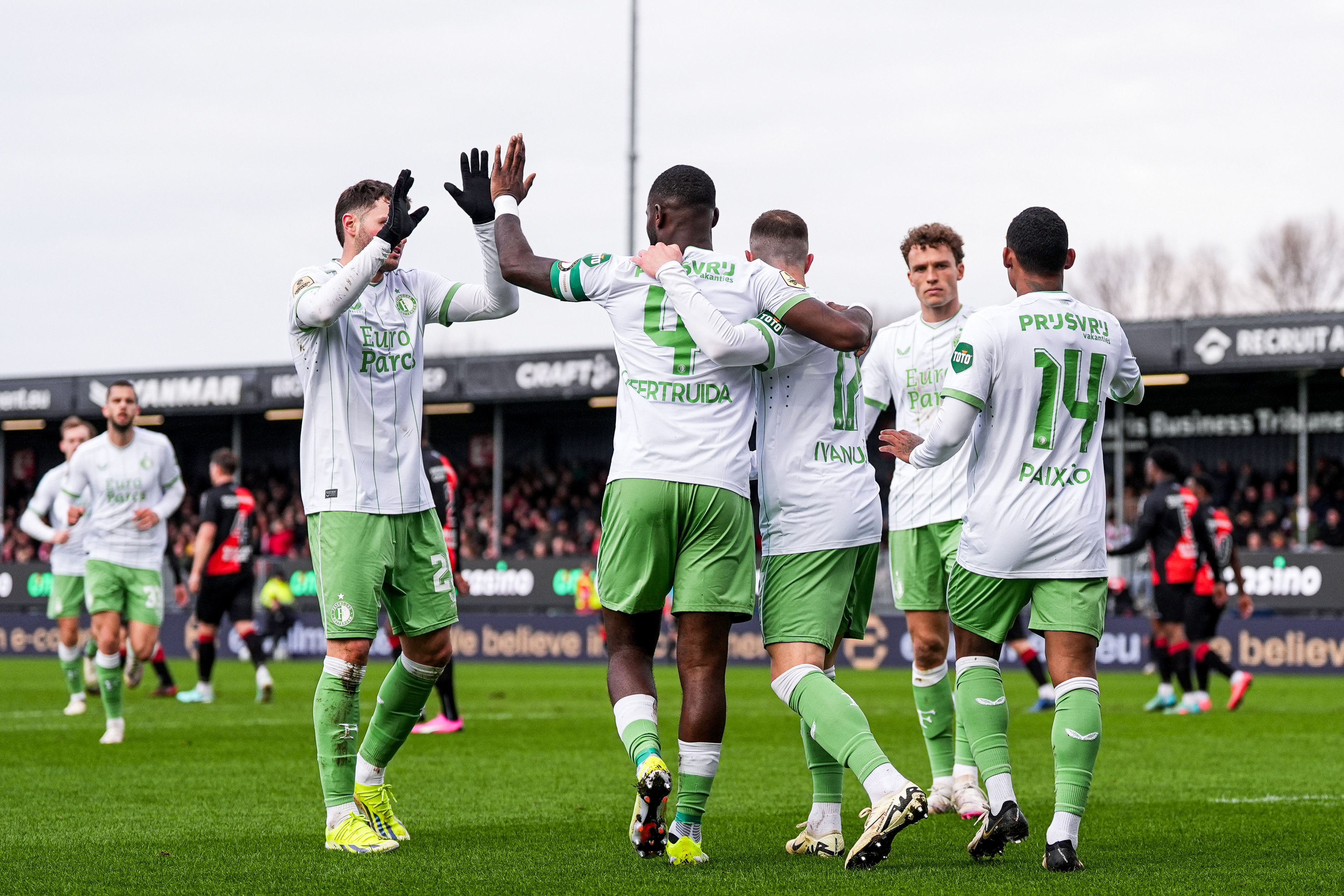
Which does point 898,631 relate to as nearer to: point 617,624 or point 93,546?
point 93,546

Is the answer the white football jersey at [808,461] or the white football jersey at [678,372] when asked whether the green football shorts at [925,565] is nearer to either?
the white football jersey at [808,461]

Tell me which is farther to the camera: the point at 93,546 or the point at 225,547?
the point at 225,547

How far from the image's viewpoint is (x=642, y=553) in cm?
539

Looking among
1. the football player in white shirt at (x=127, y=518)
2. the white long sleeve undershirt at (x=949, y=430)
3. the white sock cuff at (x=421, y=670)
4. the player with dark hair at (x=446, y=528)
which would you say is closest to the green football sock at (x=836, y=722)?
the white long sleeve undershirt at (x=949, y=430)

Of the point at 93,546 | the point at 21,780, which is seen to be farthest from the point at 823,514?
the point at 93,546

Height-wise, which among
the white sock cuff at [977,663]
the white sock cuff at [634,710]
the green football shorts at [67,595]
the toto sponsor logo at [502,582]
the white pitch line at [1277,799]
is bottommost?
the toto sponsor logo at [502,582]

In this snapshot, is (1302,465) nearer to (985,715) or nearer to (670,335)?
(985,715)

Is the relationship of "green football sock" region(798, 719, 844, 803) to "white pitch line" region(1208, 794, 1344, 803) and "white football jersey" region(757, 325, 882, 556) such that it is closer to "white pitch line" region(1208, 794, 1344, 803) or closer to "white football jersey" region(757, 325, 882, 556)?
"white football jersey" region(757, 325, 882, 556)

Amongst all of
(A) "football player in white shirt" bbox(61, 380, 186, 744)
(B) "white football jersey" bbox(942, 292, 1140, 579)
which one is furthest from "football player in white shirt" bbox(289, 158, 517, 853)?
(A) "football player in white shirt" bbox(61, 380, 186, 744)

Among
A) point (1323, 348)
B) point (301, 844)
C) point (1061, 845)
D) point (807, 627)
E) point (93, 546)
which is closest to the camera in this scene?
point (1061, 845)

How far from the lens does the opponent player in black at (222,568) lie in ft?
49.2

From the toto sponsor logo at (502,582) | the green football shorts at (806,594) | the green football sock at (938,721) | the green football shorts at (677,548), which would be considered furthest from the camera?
the toto sponsor logo at (502,582)

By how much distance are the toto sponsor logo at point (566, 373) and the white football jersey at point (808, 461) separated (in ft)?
82.0

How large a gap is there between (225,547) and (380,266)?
34.0 ft
